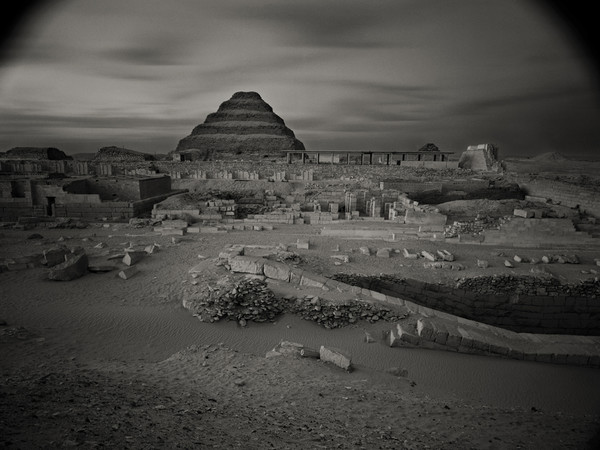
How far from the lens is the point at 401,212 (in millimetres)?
16953

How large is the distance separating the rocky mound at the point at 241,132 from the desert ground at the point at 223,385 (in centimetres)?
6280

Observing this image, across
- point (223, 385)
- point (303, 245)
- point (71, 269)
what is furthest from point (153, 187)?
point (223, 385)

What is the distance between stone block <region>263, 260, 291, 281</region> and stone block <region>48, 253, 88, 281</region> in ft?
15.2

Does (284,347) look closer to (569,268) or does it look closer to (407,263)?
(407,263)

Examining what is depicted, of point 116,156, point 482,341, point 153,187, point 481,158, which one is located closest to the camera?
point 482,341

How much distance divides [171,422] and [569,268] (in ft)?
36.8

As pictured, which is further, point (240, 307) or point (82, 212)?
point (82, 212)

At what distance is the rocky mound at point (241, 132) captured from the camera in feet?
239

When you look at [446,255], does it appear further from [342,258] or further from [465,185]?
[465,185]

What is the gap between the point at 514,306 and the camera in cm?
872

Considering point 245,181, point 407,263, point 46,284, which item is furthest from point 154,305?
point 245,181

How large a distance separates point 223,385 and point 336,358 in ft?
5.59

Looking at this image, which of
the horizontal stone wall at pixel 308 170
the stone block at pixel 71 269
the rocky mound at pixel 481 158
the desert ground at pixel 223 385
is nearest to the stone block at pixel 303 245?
the desert ground at pixel 223 385

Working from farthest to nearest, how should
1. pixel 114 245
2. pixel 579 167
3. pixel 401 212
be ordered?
1. pixel 579 167
2. pixel 401 212
3. pixel 114 245
